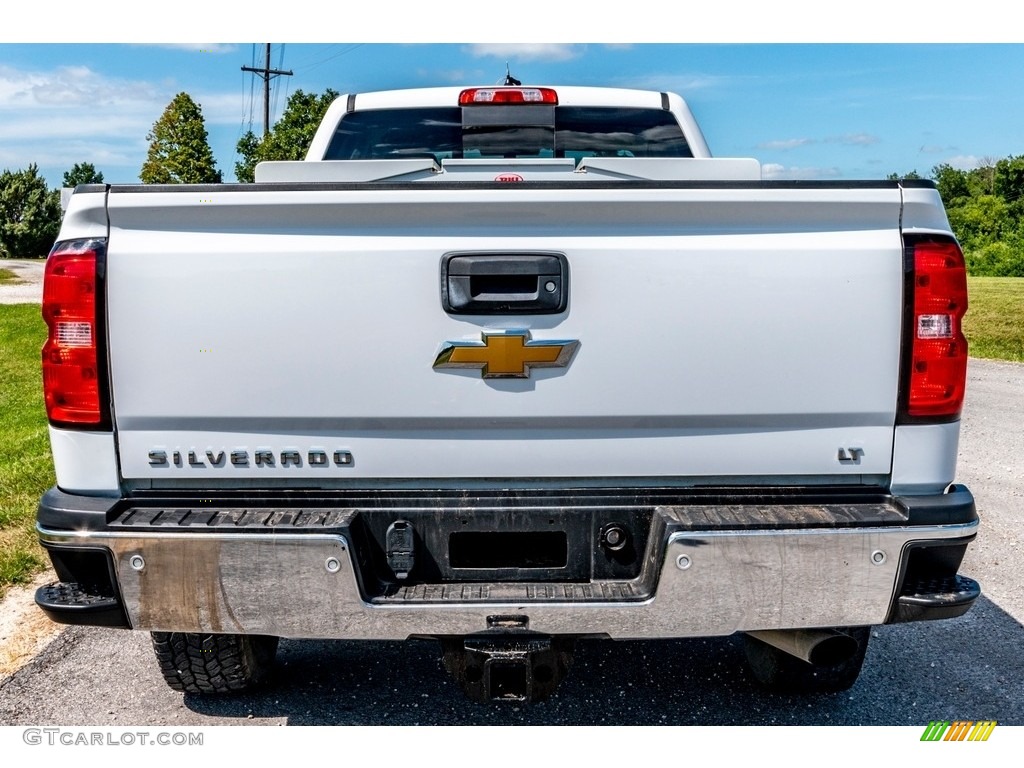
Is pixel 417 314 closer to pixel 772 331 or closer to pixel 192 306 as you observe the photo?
pixel 192 306

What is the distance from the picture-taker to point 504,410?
2609mm

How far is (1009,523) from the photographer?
5.95 meters

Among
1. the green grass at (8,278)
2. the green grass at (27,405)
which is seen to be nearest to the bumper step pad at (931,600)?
the green grass at (27,405)

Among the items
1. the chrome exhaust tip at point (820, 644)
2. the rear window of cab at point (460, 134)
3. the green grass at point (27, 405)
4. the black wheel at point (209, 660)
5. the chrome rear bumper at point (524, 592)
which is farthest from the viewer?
the green grass at point (27, 405)

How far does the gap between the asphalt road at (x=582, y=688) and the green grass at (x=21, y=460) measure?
3.69ft

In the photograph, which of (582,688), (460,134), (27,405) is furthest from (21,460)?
(582,688)

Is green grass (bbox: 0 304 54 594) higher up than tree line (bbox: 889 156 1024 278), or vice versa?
tree line (bbox: 889 156 1024 278)

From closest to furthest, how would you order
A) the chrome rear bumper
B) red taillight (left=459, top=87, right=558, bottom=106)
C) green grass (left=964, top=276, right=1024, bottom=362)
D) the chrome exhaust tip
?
the chrome rear bumper < the chrome exhaust tip < red taillight (left=459, top=87, right=558, bottom=106) < green grass (left=964, top=276, right=1024, bottom=362)

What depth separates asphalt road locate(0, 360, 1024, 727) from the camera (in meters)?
3.39

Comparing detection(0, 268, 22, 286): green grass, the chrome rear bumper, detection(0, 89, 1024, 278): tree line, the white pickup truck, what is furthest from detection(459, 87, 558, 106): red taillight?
detection(0, 268, 22, 286): green grass

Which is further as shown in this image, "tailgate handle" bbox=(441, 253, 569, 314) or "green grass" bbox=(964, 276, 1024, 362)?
"green grass" bbox=(964, 276, 1024, 362)

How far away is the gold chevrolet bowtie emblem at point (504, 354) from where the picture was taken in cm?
257

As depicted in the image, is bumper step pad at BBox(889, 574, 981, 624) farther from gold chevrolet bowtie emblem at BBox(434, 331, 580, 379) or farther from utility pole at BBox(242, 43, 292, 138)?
utility pole at BBox(242, 43, 292, 138)

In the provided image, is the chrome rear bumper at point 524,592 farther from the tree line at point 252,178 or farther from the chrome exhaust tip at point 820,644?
the tree line at point 252,178
